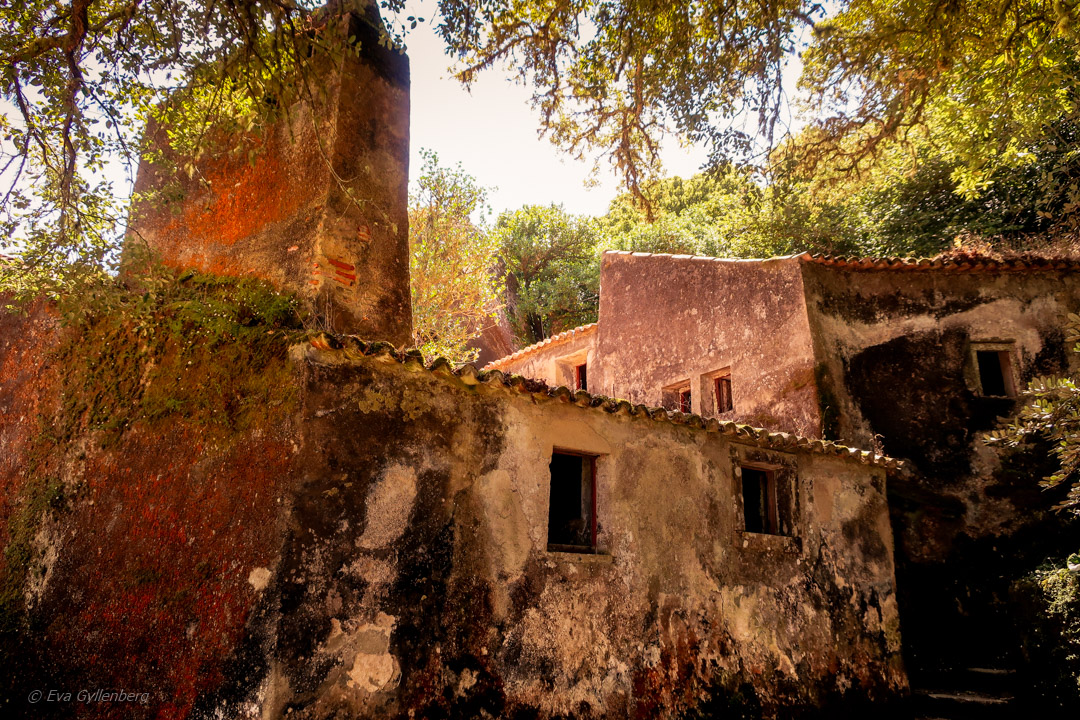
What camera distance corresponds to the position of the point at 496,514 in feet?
22.0

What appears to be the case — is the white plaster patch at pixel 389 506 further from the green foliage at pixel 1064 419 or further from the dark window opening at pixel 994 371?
the dark window opening at pixel 994 371

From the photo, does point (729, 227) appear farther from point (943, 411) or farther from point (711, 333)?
point (943, 411)

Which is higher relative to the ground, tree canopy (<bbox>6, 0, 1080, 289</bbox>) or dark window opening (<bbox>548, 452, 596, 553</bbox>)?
tree canopy (<bbox>6, 0, 1080, 289</bbox>)

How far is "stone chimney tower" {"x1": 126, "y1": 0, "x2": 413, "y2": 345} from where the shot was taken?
7.11 metres

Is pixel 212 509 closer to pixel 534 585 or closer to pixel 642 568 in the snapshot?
pixel 534 585

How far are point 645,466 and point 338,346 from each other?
155 inches

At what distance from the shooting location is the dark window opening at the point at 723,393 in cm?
1335

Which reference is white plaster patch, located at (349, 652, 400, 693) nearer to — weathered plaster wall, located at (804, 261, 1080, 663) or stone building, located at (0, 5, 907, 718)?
stone building, located at (0, 5, 907, 718)

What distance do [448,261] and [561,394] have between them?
43.7 ft

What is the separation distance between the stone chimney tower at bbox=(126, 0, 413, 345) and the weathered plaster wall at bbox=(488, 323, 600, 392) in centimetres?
920

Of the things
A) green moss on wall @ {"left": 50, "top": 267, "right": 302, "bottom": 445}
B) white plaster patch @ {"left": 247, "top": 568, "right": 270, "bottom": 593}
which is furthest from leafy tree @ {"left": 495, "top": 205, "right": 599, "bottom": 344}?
white plaster patch @ {"left": 247, "top": 568, "right": 270, "bottom": 593}

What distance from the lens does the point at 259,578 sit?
5258 millimetres

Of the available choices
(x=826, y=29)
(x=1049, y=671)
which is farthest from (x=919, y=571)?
(x=826, y=29)

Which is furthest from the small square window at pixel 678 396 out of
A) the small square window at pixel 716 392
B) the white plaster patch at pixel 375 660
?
the white plaster patch at pixel 375 660
